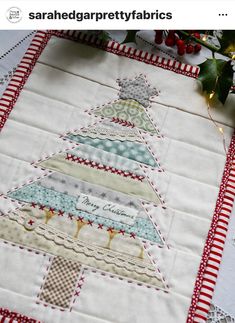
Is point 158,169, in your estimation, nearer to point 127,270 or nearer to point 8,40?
point 127,270

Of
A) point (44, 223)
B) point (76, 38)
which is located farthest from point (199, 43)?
point (44, 223)

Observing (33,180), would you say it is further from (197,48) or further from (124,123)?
(197,48)

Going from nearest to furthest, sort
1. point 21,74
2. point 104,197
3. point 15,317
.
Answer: point 15,317, point 104,197, point 21,74

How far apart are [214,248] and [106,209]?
0.71ft

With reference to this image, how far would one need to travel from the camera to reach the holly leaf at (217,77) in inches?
40.8

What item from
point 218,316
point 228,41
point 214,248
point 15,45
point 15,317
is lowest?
point 15,317

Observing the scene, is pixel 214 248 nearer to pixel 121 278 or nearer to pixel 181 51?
pixel 121 278

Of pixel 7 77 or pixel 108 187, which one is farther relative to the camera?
pixel 7 77

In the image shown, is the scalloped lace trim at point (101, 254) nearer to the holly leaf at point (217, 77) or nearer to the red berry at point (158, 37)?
the holly leaf at point (217, 77)

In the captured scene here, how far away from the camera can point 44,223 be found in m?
0.92

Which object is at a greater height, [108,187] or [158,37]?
[158,37]

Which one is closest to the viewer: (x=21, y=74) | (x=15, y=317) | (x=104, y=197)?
(x=15, y=317)
